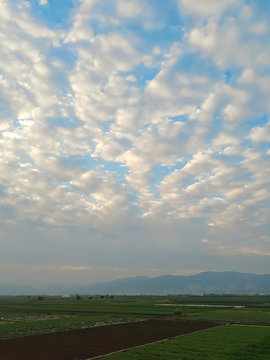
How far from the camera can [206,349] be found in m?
24.1

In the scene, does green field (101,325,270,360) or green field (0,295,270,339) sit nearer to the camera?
green field (101,325,270,360)

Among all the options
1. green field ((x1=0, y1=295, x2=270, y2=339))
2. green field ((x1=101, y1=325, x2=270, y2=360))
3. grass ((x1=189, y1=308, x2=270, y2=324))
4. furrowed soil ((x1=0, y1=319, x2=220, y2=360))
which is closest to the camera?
green field ((x1=101, y1=325, x2=270, y2=360))

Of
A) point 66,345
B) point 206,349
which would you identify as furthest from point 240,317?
point 66,345

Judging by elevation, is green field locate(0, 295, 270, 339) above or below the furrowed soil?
below

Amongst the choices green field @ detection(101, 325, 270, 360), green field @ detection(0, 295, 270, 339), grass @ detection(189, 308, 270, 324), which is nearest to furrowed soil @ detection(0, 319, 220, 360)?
green field @ detection(101, 325, 270, 360)

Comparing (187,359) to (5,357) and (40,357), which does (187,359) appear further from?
(5,357)

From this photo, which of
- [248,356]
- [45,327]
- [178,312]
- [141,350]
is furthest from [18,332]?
[178,312]

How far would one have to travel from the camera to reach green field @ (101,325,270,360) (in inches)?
843

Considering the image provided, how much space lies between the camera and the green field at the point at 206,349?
21.4 meters

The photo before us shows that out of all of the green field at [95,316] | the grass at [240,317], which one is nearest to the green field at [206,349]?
the green field at [95,316]

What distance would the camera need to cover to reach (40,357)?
73.6ft

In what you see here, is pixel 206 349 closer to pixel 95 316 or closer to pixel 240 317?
pixel 240 317

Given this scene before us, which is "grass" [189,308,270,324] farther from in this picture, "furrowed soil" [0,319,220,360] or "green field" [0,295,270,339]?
"furrowed soil" [0,319,220,360]

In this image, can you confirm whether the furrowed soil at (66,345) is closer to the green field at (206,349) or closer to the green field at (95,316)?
the green field at (206,349)
